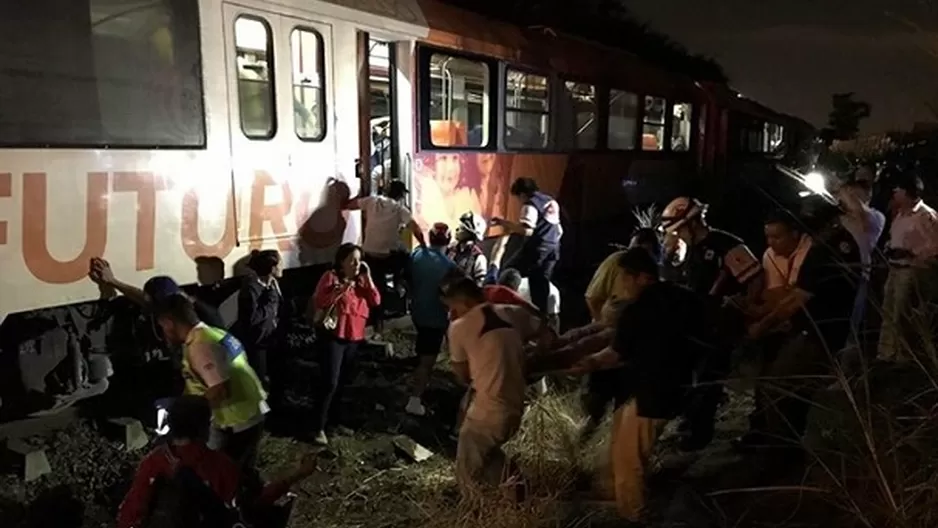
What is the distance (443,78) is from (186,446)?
6369 millimetres

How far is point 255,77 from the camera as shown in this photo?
636 cm

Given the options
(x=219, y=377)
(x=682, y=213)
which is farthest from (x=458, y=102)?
(x=219, y=377)

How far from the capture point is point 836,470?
14.9ft

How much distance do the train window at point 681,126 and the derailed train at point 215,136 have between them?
5.80 m

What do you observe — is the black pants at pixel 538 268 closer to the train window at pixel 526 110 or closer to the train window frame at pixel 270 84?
the train window at pixel 526 110

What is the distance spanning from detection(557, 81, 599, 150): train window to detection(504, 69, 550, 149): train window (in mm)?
431

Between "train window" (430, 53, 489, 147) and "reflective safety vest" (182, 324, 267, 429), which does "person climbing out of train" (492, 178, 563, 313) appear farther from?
"reflective safety vest" (182, 324, 267, 429)

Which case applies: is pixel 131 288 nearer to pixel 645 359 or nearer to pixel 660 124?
pixel 645 359

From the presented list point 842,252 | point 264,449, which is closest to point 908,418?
point 842,252

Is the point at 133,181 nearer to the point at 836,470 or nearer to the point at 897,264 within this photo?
the point at 836,470

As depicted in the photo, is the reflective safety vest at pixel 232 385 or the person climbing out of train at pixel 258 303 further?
the person climbing out of train at pixel 258 303

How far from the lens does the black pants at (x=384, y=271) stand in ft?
25.3

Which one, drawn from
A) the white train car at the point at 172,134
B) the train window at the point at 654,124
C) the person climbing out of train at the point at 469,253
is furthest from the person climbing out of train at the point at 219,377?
the train window at the point at 654,124

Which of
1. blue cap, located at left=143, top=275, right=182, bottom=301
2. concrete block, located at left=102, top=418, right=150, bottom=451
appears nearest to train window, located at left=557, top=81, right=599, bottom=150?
concrete block, located at left=102, top=418, right=150, bottom=451
